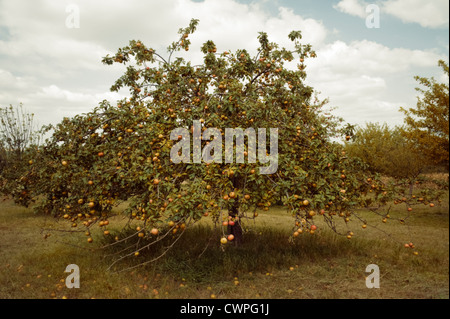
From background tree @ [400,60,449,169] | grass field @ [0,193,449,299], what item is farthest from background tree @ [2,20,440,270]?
background tree @ [400,60,449,169]

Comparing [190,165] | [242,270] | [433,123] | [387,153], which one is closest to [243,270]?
[242,270]

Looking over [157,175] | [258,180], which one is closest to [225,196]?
[258,180]

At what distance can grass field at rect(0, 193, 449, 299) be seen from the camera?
4648mm

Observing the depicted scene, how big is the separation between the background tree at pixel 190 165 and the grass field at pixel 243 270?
69 cm

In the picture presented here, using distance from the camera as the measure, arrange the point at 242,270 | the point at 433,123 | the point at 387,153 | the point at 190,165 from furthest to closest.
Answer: the point at 387,153 → the point at 433,123 → the point at 242,270 → the point at 190,165

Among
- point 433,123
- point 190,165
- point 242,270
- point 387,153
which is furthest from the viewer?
point 387,153

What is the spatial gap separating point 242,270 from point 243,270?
0.12 ft

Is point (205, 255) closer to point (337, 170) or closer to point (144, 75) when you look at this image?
point (337, 170)

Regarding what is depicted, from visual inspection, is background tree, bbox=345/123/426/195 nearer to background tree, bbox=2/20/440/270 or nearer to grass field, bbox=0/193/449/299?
grass field, bbox=0/193/449/299

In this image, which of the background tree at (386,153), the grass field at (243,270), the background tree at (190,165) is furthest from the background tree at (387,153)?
the background tree at (190,165)

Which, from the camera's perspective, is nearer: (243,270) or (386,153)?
(243,270)

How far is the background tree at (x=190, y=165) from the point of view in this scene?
4102mm

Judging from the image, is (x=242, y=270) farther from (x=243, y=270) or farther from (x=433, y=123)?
(x=433, y=123)

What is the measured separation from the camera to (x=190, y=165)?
14.2ft
